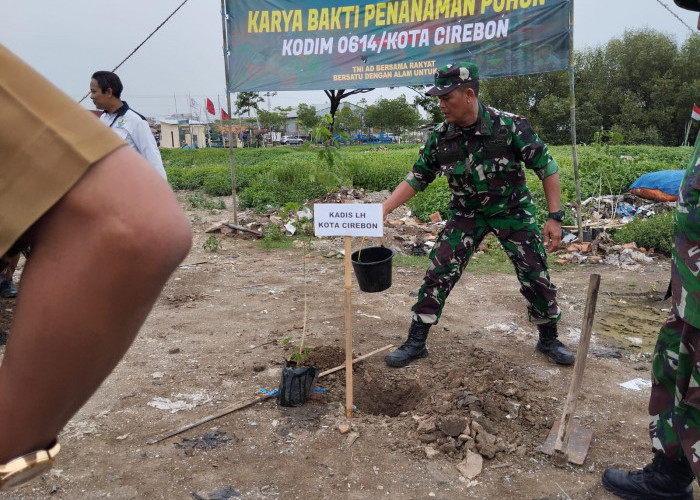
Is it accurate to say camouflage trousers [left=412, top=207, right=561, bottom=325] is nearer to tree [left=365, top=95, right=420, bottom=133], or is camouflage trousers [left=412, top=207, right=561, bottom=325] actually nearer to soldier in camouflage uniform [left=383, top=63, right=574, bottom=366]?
soldier in camouflage uniform [left=383, top=63, right=574, bottom=366]

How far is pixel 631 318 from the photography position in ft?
→ 16.8

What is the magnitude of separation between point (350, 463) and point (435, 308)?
146 cm

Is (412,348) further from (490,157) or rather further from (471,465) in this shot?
(490,157)

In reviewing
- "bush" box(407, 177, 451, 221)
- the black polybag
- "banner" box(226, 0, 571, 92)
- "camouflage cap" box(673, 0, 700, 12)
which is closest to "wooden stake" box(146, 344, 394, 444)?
the black polybag

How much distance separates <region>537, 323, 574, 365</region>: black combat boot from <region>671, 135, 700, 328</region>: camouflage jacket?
77.5 inches

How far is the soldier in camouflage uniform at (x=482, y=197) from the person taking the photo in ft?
12.1

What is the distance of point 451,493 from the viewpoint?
8.46 ft

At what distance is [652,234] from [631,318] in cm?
282

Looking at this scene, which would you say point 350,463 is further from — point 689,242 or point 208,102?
point 208,102

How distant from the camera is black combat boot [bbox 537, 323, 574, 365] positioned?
392 cm

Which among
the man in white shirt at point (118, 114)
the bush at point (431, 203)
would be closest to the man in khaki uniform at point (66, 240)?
the man in white shirt at point (118, 114)

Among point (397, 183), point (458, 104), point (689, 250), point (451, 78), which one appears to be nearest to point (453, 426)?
point (689, 250)

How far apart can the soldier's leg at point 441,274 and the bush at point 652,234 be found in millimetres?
4532

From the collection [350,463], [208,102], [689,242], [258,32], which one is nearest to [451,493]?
[350,463]
